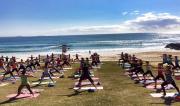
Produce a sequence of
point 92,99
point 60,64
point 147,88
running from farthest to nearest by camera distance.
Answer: point 60,64 → point 147,88 → point 92,99

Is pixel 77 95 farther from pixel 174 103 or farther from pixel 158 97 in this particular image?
pixel 174 103

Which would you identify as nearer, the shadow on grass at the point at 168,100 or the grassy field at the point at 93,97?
the shadow on grass at the point at 168,100

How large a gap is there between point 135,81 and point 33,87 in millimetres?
8450

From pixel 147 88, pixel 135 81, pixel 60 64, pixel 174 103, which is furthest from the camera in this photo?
pixel 60 64

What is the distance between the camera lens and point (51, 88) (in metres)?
28.2

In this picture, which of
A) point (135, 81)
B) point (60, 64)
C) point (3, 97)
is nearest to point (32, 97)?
point (3, 97)

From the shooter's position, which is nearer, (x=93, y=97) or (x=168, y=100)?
(x=168, y=100)

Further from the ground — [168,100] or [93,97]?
[168,100]

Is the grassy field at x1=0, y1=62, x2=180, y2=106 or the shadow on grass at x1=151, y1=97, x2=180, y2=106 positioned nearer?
the shadow on grass at x1=151, y1=97, x2=180, y2=106

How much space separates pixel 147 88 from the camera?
26859 millimetres

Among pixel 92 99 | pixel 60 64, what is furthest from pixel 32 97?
pixel 60 64

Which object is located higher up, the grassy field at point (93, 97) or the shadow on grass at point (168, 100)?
the shadow on grass at point (168, 100)

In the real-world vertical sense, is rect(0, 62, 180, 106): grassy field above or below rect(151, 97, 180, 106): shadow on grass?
below

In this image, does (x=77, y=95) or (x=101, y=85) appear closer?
(x=77, y=95)
